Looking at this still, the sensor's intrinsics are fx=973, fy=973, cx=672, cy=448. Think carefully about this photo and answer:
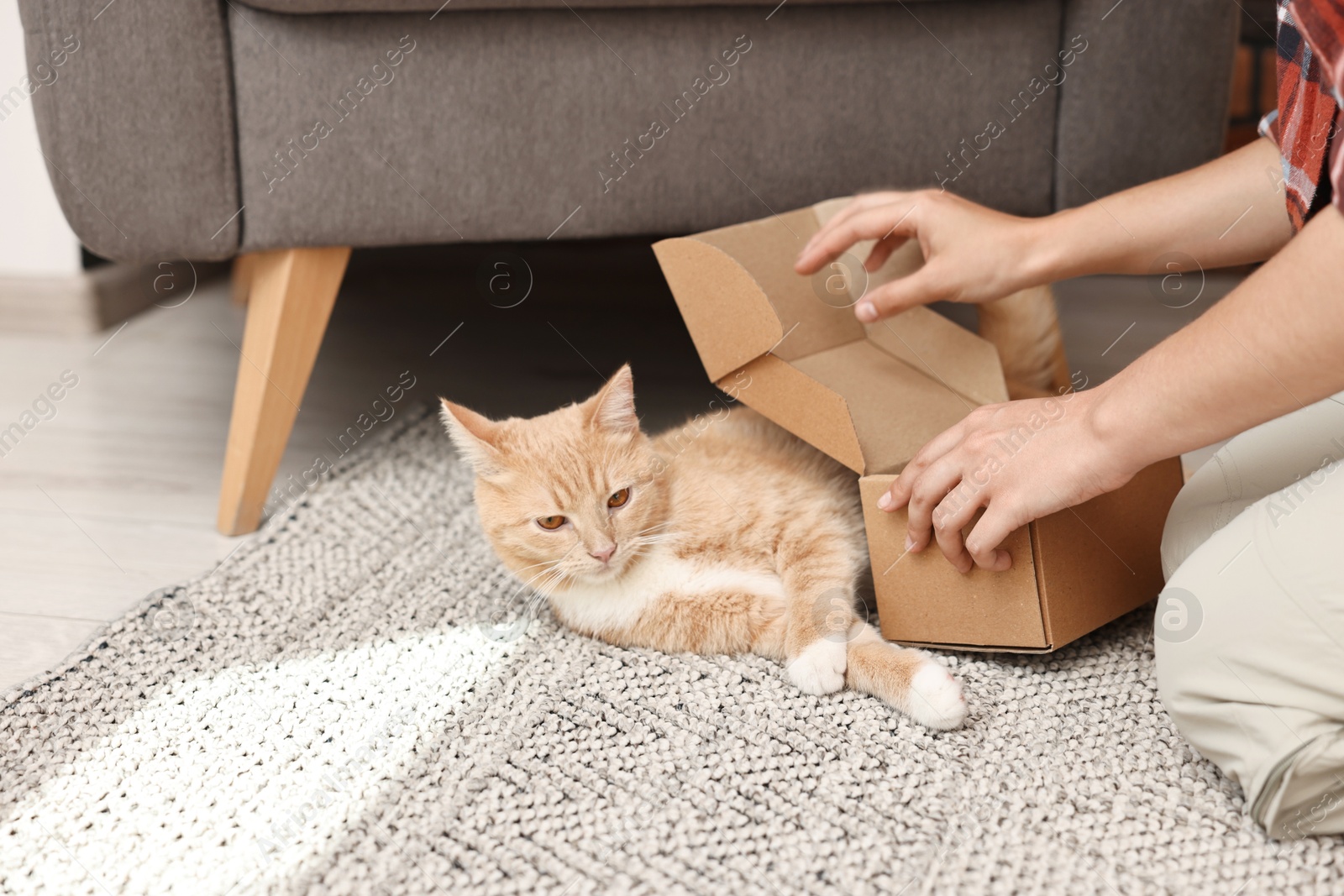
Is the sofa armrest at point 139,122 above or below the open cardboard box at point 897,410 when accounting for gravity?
above

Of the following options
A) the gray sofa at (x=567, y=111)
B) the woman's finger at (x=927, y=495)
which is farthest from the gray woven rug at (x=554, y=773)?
the gray sofa at (x=567, y=111)

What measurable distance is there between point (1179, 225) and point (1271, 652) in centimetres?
50

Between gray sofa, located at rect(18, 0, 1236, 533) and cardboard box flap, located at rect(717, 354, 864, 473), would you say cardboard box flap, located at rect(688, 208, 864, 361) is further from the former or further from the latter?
gray sofa, located at rect(18, 0, 1236, 533)

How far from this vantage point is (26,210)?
2.09 metres

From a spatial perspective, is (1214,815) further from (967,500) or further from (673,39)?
(673,39)

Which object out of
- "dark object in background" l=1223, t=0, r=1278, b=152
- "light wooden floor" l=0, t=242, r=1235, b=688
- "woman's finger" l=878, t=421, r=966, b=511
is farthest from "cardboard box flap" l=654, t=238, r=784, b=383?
"dark object in background" l=1223, t=0, r=1278, b=152

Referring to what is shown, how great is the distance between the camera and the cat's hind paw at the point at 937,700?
909 millimetres

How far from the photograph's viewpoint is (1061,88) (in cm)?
137

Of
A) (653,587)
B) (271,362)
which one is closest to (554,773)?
(653,587)

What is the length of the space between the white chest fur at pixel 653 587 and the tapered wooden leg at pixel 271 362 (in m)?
0.52

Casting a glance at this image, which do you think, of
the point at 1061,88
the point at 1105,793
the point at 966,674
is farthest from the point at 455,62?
the point at 1105,793

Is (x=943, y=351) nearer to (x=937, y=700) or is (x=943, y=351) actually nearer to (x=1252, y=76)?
(x=937, y=700)

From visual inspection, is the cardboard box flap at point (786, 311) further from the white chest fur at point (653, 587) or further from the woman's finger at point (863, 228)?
the white chest fur at point (653, 587)

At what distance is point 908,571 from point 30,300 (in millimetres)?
2044
